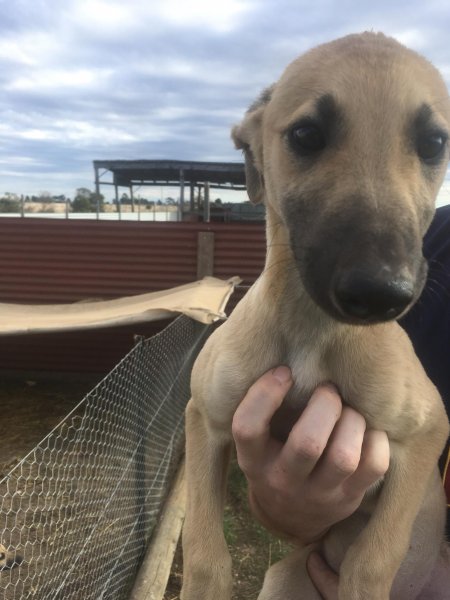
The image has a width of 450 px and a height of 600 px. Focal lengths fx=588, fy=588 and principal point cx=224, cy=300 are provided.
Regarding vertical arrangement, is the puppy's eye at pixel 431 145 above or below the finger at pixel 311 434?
above

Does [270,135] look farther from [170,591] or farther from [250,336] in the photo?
[170,591]

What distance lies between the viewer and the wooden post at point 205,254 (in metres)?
8.67

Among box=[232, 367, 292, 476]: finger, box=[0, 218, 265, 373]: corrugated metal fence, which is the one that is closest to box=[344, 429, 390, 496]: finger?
box=[232, 367, 292, 476]: finger

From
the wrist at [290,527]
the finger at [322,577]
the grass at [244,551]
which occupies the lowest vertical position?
the grass at [244,551]

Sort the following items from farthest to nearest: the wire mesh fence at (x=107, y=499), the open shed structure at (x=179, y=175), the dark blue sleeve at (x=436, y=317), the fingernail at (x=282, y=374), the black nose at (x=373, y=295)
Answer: the open shed structure at (x=179, y=175)
the wire mesh fence at (x=107, y=499)
the dark blue sleeve at (x=436, y=317)
the fingernail at (x=282, y=374)
the black nose at (x=373, y=295)

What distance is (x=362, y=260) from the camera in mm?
1329

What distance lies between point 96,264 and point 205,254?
1650 mm

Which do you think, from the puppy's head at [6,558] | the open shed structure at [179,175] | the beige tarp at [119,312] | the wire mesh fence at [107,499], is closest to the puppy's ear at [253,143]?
the wire mesh fence at [107,499]

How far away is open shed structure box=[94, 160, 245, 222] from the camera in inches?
738

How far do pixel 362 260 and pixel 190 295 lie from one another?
15.8 feet

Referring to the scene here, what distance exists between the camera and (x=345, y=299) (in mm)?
1349

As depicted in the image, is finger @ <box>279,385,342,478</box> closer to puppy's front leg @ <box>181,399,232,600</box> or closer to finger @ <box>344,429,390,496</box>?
finger @ <box>344,429,390,496</box>

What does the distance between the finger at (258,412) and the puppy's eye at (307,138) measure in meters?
0.69

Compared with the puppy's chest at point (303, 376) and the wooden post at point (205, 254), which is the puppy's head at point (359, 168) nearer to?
the puppy's chest at point (303, 376)
